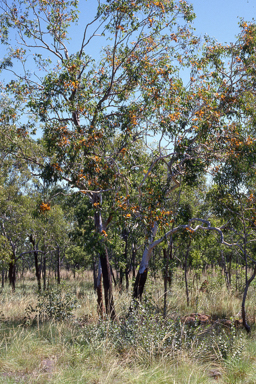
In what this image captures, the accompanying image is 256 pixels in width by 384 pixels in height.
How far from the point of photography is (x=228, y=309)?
33.5 feet

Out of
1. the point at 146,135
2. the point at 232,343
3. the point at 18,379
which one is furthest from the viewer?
the point at 146,135

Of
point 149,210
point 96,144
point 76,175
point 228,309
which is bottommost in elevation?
point 228,309

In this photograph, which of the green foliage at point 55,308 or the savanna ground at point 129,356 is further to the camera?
the green foliage at point 55,308

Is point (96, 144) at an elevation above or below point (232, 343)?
above

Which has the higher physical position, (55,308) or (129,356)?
(55,308)

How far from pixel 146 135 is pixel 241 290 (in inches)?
319

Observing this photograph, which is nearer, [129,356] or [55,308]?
[129,356]

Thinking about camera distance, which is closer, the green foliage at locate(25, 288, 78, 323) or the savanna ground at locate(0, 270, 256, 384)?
the savanna ground at locate(0, 270, 256, 384)

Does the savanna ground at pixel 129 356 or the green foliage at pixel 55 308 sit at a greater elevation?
the green foliage at pixel 55 308

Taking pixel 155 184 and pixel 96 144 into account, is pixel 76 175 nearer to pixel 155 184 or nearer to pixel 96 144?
pixel 96 144

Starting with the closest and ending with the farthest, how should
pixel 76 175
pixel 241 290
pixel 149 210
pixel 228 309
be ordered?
pixel 149 210 → pixel 76 175 → pixel 228 309 → pixel 241 290

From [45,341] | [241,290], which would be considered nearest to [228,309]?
[241,290]

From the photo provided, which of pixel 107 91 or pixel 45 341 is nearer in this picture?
pixel 45 341

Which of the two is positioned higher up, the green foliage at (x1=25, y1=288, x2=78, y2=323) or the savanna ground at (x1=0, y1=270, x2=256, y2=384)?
the green foliage at (x1=25, y1=288, x2=78, y2=323)
